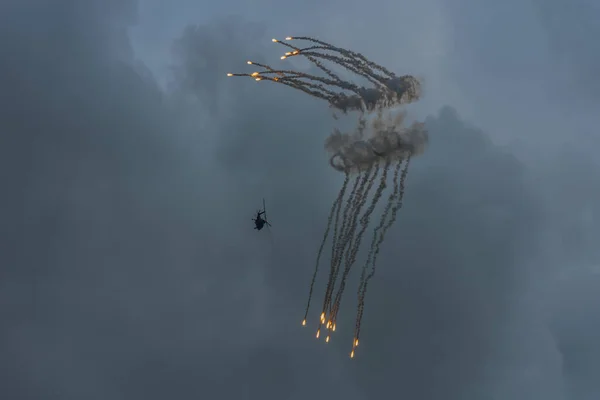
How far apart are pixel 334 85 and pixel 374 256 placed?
1999cm

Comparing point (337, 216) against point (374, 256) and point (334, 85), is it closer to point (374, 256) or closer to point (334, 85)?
point (374, 256)

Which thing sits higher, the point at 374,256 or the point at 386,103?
the point at 386,103

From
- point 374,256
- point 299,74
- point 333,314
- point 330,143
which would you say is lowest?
point 333,314

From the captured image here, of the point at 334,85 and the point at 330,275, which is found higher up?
the point at 334,85

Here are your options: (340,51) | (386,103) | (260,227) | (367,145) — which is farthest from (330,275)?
(260,227)

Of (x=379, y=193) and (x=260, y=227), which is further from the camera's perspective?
(x=260, y=227)

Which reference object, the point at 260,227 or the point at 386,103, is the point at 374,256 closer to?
the point at 386,103

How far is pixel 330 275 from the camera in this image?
68.5 metres

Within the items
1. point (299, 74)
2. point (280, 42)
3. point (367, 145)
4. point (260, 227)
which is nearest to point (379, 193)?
point (367, 145)

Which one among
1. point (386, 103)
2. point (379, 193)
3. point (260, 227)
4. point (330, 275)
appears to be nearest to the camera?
point (386, 103)

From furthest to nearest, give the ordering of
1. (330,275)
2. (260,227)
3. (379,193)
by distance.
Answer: (260,227)
(330,275)
(379,193)

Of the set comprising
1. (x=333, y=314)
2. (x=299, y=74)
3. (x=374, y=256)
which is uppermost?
(x=299, y=74)

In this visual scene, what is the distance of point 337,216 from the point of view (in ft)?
221

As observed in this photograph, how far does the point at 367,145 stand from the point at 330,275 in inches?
650
